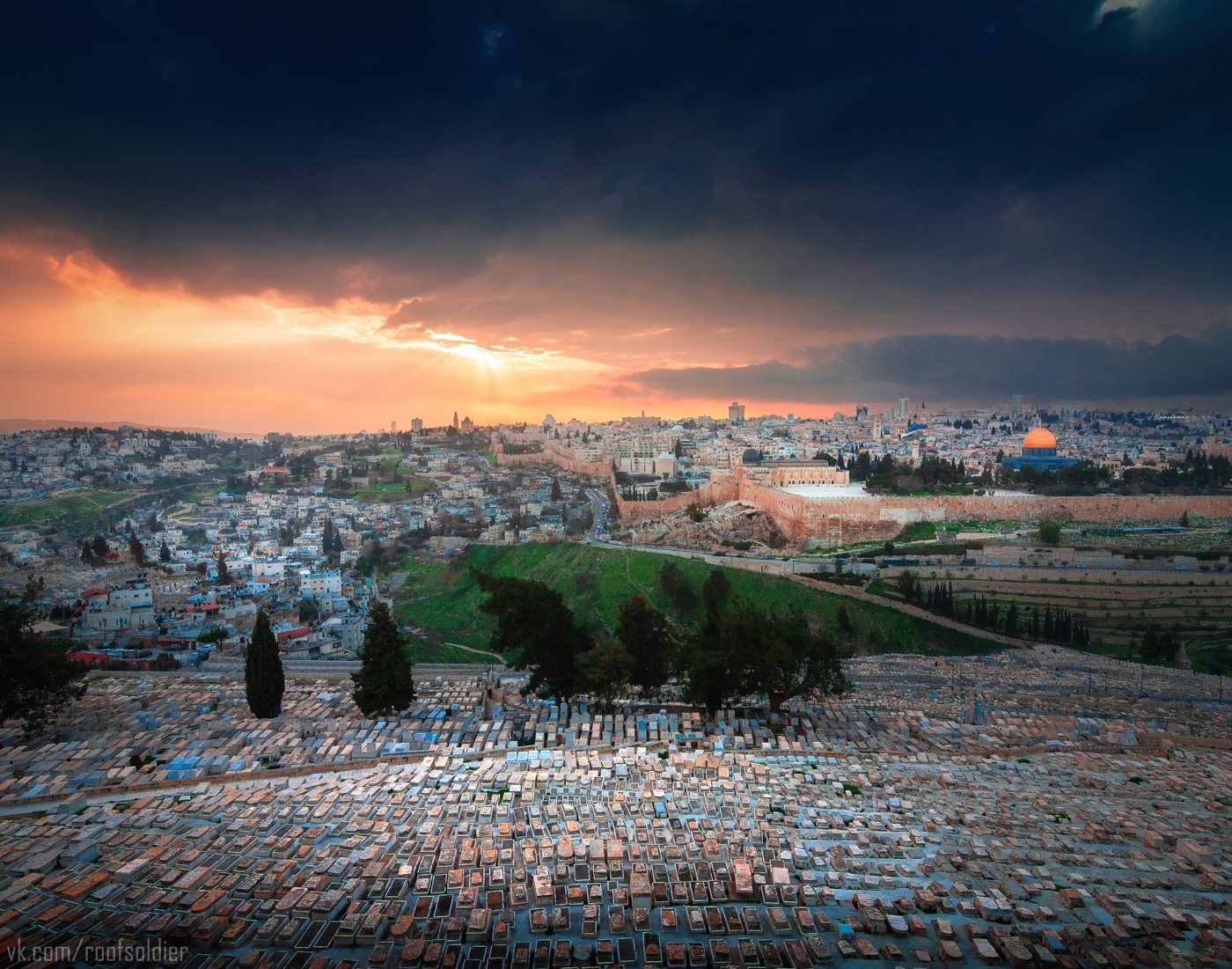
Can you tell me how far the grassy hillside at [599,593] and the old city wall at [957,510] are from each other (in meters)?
5.94

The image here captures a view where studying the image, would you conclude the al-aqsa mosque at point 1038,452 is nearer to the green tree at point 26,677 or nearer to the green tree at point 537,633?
the green tree at point 537,633

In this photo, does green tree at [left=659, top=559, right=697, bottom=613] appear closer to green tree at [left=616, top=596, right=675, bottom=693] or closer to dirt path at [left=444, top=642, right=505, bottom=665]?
dirt path at [left=444, top=642, right=505, bottom=665]

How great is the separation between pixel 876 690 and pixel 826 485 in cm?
2189

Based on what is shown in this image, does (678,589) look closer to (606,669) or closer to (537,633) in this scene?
(537,633)

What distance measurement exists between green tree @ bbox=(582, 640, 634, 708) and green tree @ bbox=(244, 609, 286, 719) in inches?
216

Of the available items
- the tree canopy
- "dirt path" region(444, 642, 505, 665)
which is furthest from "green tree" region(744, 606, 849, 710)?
"dirt path" region(444, 642, 505, 665)

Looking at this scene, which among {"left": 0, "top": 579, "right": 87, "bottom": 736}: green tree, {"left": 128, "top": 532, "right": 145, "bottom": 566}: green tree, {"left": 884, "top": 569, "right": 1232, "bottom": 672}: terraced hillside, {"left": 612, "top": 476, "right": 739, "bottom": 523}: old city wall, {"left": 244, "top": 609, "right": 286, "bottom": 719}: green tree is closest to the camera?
{"left": 0, "top": 579, "right": 87, "bottom": 736}: green tree

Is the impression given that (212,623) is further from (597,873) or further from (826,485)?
(826,485)

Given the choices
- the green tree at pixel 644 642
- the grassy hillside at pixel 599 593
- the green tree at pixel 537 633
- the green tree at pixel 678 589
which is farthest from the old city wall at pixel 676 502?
the green tree at pixel 537 633

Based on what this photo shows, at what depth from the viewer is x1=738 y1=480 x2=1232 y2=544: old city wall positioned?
94.1 feet

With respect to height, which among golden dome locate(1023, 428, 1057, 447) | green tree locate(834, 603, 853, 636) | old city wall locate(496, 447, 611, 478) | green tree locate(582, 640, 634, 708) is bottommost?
green tree locate(834, 603, 853, 636)

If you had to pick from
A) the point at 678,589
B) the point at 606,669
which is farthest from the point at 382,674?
the point at 678,589

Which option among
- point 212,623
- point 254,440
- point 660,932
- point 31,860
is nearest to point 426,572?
point 212,623

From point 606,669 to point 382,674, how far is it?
12.8 feet
